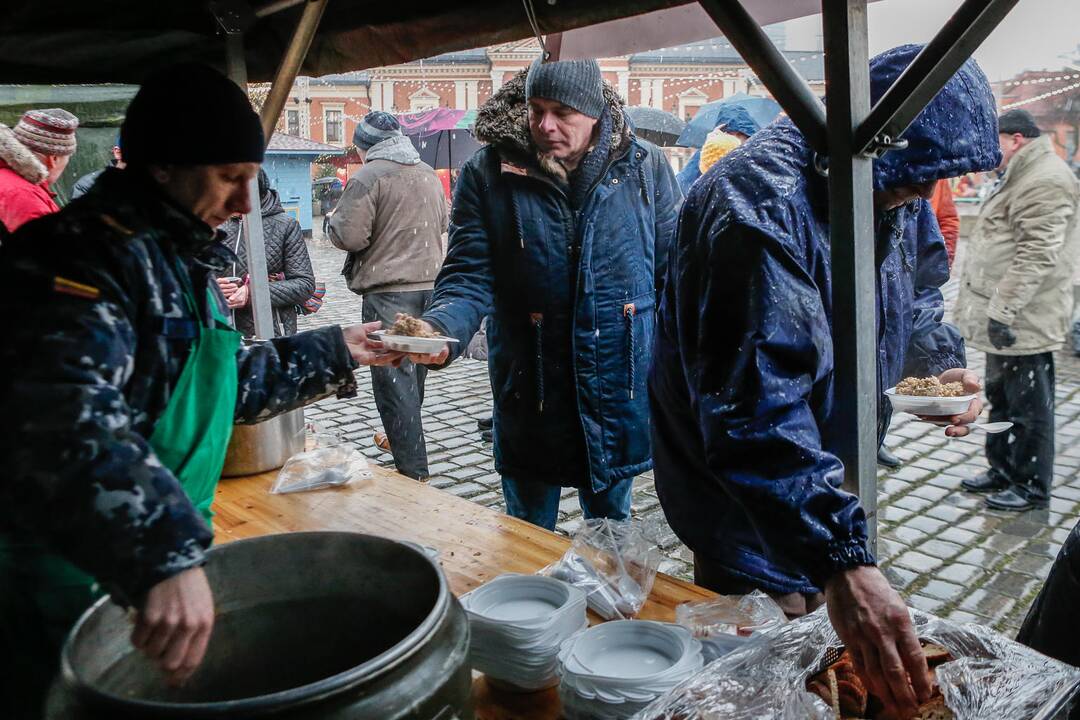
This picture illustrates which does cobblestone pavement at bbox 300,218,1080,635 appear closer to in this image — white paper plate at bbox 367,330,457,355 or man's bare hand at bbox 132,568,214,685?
white paper plate at bbox 367,330,457,355

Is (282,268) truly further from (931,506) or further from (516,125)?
(931,506)

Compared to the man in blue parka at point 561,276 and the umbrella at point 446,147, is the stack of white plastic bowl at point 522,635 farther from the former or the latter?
the umbrella at point 446,147

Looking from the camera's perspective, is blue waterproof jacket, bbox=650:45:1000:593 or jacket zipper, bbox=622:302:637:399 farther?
jacket zipper, bbox=622:302:637:399

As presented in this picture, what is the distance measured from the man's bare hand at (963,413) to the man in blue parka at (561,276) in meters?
1.13

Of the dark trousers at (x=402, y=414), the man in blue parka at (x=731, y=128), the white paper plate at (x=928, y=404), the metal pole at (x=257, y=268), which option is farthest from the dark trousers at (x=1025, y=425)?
the metal pole at (x=257, y=268)

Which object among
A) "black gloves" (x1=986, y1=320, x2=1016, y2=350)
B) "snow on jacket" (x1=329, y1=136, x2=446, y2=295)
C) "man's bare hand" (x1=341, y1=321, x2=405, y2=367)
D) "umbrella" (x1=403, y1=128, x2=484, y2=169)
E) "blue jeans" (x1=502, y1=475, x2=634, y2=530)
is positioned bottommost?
"blue jeans" (x1=502, y1=475, x2=634, y2=530)

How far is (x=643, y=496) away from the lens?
542 centimetres

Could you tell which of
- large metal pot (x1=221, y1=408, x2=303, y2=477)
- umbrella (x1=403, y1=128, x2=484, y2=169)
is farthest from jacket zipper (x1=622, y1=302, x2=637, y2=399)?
umbrella (x1=403, y1=128, x2=484, y2=169)

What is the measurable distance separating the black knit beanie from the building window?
49.7 metres

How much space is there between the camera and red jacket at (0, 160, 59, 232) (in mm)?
4566

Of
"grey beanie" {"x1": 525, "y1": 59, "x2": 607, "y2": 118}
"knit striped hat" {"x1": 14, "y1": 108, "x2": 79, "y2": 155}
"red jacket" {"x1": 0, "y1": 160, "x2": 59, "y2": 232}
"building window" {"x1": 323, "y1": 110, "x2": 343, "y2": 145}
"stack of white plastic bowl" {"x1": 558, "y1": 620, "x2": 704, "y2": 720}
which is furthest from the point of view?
"building window" {"x1": 323, "y1": 110, "x2": 343, "y2": 145}

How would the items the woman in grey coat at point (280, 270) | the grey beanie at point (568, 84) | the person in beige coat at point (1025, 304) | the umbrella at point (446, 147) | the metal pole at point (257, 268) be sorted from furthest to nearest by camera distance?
the umbrella at point (446, 147), the woman in grey coat at point (280, 270), the person in beige coat at point (1025, 304), the metal pole at point (257, 268), the grey beanie at point (568, 84)

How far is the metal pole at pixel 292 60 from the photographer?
9.56 feet

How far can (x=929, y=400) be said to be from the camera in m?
2.25
